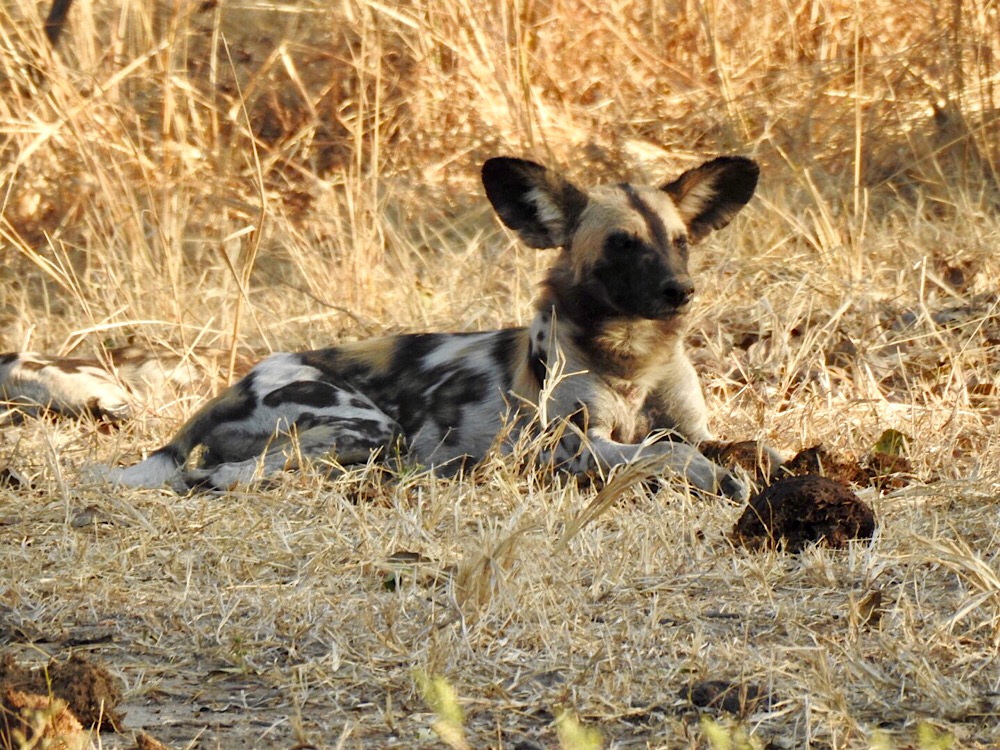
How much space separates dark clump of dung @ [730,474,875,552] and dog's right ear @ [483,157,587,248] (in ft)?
5.21

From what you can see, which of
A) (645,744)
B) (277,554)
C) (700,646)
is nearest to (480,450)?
(277,554)

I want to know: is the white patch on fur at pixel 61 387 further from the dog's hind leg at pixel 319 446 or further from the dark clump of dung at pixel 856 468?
the dark clump of dung at pixel 856 468

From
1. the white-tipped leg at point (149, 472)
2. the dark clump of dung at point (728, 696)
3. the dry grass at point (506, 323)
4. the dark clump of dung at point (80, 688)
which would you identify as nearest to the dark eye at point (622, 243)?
the dry grass at point (506, 323)

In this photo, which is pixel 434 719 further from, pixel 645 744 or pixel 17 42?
pixel 17 42

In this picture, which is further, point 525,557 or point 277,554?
point 277,554

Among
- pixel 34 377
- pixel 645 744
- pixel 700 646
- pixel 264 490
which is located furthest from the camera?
pixel 34 377

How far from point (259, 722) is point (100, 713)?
0.24 metres

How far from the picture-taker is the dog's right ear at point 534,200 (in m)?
4.41

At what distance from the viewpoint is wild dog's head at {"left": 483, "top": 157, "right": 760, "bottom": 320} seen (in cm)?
414

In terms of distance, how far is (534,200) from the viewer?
4.46 m

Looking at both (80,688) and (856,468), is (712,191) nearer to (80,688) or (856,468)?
(856,468)

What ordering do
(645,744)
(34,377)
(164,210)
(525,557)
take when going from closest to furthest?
(645,744)
(525,557)
(34,377)
(164,210)

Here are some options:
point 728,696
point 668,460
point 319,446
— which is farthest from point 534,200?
point 728,696

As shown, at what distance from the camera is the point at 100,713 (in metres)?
2.13
